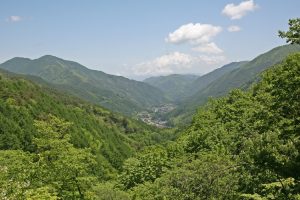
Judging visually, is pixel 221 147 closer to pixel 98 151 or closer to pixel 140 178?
pixel 140 178

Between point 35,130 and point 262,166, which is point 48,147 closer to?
point 262,166

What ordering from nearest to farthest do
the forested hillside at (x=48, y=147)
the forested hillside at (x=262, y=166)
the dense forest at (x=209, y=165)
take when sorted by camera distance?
the forested hillside at (x=262, y=166) → the dense forest at (x=209, y=165) → the forested hillside at (x=48, y=147)

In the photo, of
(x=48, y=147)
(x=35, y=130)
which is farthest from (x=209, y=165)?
(x=35, y=130)

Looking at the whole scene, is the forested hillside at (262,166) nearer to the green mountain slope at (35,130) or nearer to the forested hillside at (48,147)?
the forested hillside at (48,147)

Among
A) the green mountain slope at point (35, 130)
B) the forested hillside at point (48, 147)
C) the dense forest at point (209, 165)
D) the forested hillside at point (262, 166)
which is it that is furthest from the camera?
the green mountain slope at point (35, 130)

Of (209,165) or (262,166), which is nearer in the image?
(262,166)

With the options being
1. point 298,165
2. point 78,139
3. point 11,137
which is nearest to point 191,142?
point 298,165

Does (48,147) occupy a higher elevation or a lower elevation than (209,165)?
higher

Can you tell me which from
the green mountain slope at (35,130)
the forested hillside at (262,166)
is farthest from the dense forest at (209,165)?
the green mountain slope at (35,130)

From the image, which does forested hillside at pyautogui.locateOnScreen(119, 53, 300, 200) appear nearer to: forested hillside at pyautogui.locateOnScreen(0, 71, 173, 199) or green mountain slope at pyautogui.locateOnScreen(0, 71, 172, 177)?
forested hillside at pyautogui.locateOnScreen(0, 71, 173, 199)

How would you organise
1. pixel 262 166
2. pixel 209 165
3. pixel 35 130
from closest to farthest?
pixel 262 166 → pixel 209 165 → pixel 35 130

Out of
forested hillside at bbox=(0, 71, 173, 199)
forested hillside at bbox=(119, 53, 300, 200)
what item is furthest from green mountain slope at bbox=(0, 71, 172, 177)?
forested hillside at bbox=(119, 53, 300, 200)
